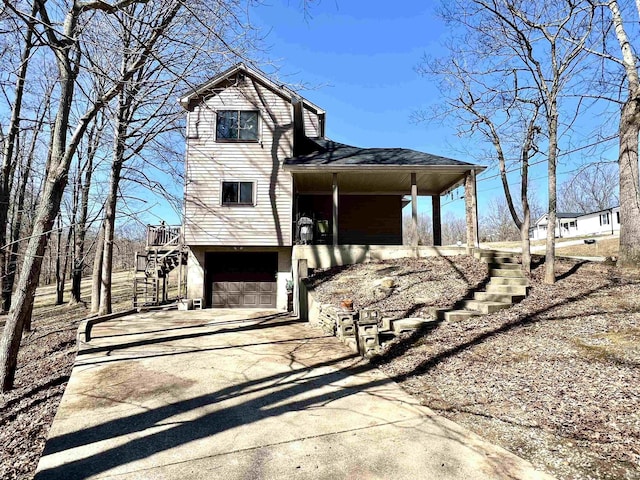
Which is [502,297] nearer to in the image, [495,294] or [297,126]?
[495,294]

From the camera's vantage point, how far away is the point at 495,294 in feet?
24.1

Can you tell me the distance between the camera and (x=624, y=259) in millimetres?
8789

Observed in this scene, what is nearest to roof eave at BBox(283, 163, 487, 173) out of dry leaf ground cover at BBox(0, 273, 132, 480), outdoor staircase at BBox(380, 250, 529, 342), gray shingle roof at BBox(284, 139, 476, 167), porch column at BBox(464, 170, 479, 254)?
gray shingle roof at BBox(284, 139, 476, 167)

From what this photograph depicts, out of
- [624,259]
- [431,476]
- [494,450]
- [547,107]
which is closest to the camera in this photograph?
[431,476]

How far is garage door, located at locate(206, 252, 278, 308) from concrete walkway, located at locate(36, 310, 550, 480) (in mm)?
7556

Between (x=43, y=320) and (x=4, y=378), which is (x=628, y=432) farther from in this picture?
(x=43, y=320)

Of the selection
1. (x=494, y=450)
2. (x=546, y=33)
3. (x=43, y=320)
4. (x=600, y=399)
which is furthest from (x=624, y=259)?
(x=43, y=320)

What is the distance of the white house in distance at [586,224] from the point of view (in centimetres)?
3909

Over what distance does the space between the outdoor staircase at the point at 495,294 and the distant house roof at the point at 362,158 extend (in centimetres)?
455

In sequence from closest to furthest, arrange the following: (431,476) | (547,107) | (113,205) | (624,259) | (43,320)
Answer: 1. (431,476)
2. (624,259)
3. (547,107)
4. (113,205)
5. (43,320)

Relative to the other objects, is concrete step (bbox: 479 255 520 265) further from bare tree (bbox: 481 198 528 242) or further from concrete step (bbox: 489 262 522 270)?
bare tree (bbox: 481 198 528 242)

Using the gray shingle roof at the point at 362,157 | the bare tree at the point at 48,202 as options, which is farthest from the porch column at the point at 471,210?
the bare tree at the point at 48,202

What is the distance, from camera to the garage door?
46.2 feet

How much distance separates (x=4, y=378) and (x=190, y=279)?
27.3 feet
